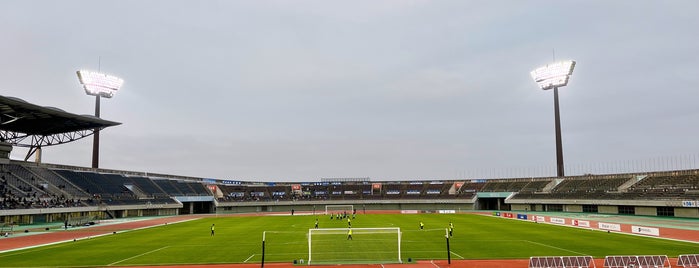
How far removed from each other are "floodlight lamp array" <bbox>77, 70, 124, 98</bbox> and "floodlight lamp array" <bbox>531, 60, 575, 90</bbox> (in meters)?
92.4

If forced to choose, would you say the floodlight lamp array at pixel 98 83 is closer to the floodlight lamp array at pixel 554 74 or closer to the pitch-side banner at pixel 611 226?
the pitch-side banner at pixel 611 226

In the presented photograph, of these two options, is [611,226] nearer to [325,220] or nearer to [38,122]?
[325,220]

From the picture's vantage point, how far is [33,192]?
Result: 6088 cm

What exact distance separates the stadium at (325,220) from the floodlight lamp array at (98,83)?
55.0 ft

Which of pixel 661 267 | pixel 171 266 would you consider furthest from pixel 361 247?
pixel 661 267

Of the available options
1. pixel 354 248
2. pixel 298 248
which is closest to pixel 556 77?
pixel 354 248

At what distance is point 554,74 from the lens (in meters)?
91.7

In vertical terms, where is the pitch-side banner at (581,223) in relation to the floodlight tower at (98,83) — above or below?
below

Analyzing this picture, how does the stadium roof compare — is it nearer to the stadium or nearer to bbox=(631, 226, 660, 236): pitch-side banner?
the stadium

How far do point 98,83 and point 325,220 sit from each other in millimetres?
58118

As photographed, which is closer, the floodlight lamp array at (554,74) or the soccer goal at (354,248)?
the soccer goal at (354,248)

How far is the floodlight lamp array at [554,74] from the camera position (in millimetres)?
90438

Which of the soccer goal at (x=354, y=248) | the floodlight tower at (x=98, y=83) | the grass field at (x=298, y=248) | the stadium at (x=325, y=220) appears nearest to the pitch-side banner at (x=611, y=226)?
the stadium at (x=325, y=220)

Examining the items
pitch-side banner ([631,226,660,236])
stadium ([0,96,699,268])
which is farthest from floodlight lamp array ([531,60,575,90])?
pitch-side banner ([631,226,660,236])
